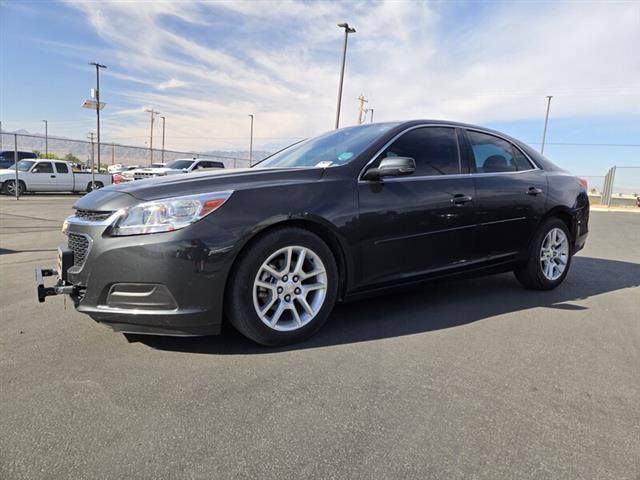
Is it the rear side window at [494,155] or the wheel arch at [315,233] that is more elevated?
the rear side window at [494,155]

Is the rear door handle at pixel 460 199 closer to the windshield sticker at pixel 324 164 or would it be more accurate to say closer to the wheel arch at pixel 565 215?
the windshield sticker at pixel 324 164

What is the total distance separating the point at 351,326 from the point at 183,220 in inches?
59.2

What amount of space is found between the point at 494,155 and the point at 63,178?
69.9ft

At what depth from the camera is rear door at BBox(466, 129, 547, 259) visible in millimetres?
4145

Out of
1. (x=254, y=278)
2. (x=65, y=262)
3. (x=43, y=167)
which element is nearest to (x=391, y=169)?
(x=254, y=278)

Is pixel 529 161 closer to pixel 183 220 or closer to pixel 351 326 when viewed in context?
pixel 351 326

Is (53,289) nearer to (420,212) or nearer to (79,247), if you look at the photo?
(79,247)

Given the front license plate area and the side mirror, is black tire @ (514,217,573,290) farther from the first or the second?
the front license plate area

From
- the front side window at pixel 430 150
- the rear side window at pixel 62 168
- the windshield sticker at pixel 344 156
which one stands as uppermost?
the front side window at pixel 430 150

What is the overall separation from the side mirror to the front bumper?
1209 mm

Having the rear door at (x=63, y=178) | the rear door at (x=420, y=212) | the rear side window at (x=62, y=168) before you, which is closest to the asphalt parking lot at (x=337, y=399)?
the rear door at (x=420, y=212)

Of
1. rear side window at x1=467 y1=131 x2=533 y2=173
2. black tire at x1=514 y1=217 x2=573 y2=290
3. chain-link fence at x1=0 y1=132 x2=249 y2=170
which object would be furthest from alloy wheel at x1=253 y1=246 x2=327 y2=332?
chain-link fence at x1=0 y1=132 x2=249 y2=170

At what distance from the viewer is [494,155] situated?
445 cm

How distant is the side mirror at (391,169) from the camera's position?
3.29m
